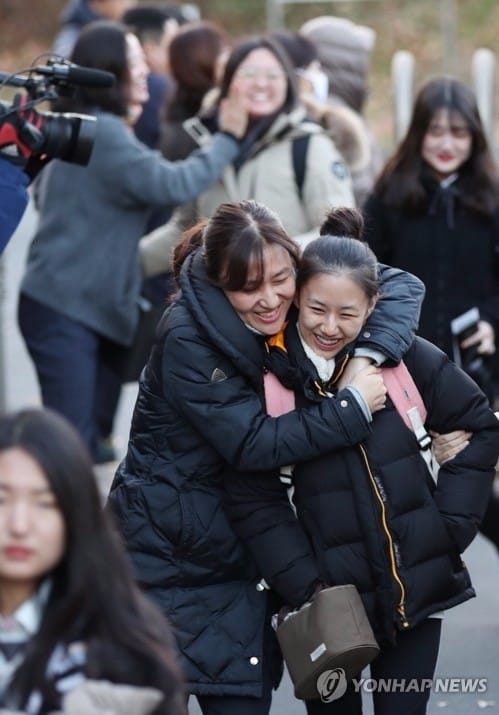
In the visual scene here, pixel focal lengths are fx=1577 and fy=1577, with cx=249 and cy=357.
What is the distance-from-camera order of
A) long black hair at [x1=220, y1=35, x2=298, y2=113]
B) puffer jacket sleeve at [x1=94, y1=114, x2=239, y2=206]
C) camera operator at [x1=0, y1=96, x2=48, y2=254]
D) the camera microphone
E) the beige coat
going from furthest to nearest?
long black hair at [x1=220, y1=35, x2=298, y2=113] → puffer jacket sleeve at [x1=94, y1=114, x2=239, y2=206] → the beige coat → the camera microphone → camera operator at [x1=0, y1=96, x2=48, y2=254]

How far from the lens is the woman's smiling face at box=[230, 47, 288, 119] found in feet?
20.1

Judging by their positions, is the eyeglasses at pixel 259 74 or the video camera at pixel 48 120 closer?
the video camera at pixel 48 120

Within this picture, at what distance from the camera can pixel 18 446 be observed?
7.97 feet

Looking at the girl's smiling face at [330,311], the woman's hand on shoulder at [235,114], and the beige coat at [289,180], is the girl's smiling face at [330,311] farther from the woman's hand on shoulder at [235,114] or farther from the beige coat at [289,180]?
the woman's hand on shoulder at [235,114]

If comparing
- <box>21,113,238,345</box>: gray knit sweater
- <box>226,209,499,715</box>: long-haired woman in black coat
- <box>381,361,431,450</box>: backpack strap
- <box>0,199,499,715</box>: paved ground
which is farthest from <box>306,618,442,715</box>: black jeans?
<box>21,113,238,345</box>: gray knit sweater

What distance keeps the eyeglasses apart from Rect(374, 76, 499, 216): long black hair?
0.69 m

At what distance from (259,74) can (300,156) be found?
42cm

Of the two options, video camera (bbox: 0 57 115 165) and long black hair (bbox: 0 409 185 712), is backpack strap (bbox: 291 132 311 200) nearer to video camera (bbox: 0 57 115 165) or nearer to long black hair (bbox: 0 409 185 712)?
video camera (bbox: 0 57 115 165)

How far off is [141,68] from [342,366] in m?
3.00

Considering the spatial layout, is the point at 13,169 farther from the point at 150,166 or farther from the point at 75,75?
the point at 150,166

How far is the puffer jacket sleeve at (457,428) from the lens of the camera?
3639 mm

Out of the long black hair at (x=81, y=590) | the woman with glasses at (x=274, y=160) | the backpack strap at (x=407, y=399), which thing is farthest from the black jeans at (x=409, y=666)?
the woman with glasses at (x=274, y=160)

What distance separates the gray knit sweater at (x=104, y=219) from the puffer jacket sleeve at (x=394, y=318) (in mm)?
2445

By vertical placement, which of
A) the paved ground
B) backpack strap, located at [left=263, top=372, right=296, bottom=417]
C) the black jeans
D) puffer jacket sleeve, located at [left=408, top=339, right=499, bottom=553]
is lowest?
the paved ground
